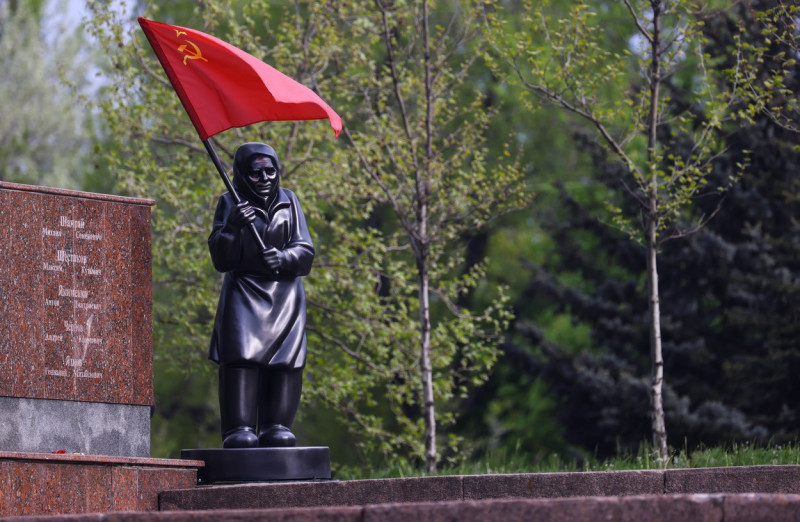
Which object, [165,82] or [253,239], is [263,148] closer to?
A: [253,239]

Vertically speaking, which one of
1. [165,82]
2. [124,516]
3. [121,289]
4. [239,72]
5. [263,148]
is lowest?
[124,516]

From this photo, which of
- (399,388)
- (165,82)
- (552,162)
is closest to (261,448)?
(399,388)

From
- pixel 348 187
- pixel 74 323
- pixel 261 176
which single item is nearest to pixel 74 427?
pixel 74 323

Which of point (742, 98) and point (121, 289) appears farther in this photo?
point (742, 98)

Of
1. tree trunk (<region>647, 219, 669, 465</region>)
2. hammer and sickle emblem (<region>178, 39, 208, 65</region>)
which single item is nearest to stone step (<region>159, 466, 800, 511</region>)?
hammer and sickle emblem (<region>178, 39, 208, 65</region>)

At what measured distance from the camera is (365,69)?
19.3m

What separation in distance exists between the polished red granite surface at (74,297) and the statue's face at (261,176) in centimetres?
86

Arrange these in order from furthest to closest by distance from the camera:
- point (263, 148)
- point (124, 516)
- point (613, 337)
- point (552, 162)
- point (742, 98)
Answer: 1. point (552, 162)
2. point (613, 337)
3. point (742, 98)
4. point (263, 148)
5. point (124, 516)

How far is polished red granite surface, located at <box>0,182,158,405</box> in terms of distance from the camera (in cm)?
891

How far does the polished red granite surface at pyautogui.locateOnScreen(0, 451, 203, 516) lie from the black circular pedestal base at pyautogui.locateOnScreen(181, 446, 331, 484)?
258 mm

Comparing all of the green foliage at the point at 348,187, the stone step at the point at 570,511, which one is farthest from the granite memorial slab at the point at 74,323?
the green foliage at the point at 348,187

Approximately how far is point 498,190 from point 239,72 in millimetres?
6615

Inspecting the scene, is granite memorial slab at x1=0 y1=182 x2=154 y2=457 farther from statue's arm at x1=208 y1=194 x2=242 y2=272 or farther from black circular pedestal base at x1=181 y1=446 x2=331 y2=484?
black circular pedestal base at x1=181 y1=446 x2=331 y2=484

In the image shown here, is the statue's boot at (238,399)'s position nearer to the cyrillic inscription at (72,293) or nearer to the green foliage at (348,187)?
the cyrillic inscription at (72,293)
